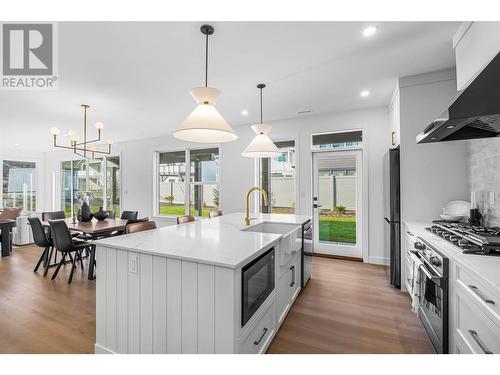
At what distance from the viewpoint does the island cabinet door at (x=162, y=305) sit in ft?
4.35

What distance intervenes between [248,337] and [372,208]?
3408 mm

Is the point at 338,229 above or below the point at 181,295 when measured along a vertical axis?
below

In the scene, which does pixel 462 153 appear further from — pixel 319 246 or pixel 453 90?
pixel 319 246

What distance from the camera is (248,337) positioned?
1477 millimetres

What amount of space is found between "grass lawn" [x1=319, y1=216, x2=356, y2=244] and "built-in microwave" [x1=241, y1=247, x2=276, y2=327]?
2929 mm

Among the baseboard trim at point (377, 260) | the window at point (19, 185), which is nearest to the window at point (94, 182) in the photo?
the window at point (19, 185)

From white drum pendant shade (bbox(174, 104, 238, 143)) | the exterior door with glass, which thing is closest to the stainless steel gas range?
white drum pendant shade (bbox(174, 104, 238, 143))

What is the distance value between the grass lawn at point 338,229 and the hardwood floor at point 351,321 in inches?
43.1

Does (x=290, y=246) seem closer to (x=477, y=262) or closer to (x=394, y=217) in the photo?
(x=477, y=262)

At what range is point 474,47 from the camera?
70.4 inches

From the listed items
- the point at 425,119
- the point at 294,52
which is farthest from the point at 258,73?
the point at 425,119

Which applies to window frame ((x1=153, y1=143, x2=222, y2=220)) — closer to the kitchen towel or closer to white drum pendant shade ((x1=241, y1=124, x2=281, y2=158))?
white drum pendant shade ((x1=241, y1=124, x2=281, y2=158))

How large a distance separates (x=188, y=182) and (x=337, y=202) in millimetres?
3713

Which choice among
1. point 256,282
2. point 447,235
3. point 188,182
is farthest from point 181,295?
point 188,182
